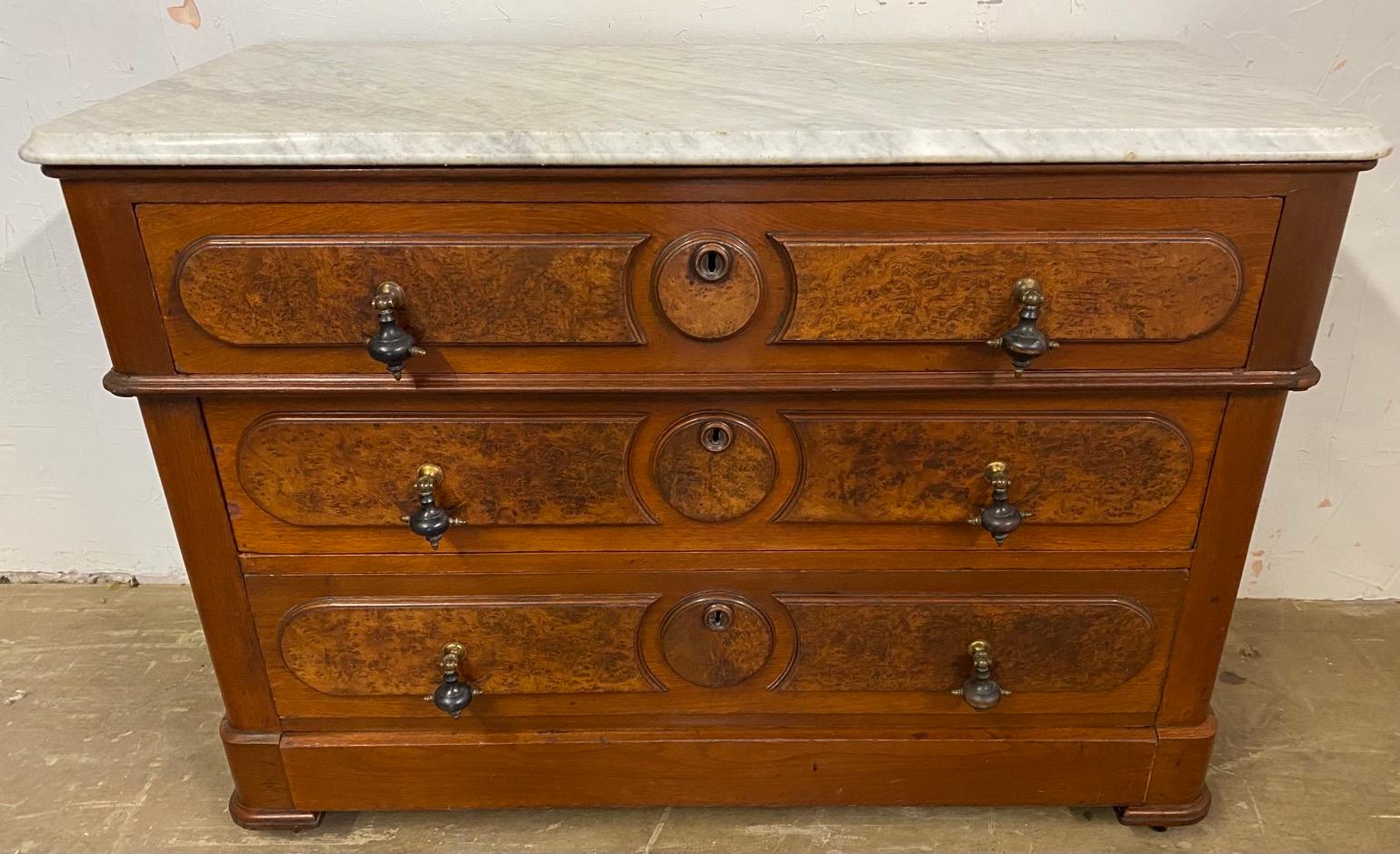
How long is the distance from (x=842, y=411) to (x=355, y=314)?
55 cm

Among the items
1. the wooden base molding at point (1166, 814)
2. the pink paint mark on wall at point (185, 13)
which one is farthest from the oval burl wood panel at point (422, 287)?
the wooden base molding at point (1166, 814)

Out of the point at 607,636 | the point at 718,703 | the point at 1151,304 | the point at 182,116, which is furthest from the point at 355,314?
the point at 1151,304

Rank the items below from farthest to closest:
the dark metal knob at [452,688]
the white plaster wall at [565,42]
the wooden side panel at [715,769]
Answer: the white plaster wall at [565,42] → the wooden side panel at [715,769] → the dark metal knob at [452,688]

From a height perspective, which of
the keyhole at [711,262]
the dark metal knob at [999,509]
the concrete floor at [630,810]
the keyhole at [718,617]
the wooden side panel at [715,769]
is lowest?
the concrete floor at [630,810]

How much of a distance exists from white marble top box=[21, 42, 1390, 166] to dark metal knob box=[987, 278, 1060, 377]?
0.13m

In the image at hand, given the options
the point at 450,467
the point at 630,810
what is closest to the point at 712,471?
the point at 450,467

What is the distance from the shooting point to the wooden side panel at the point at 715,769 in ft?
4.27

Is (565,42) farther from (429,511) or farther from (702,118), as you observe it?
(429,511)

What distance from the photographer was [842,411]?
1.10 m

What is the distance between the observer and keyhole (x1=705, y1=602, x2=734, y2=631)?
48.1 inches

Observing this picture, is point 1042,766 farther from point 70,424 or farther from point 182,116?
point 70,424

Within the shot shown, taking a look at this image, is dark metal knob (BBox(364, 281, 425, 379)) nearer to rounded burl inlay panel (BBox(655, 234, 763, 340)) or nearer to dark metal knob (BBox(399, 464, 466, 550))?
dark metal knob (BBox(399, 464, 466, 550))

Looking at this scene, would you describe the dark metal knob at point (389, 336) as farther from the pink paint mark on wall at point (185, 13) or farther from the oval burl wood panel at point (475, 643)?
the pink paint mark on wall at point (185, 13)

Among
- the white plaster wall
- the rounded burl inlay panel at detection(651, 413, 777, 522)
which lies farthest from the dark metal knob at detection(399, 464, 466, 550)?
the white plaster wall
